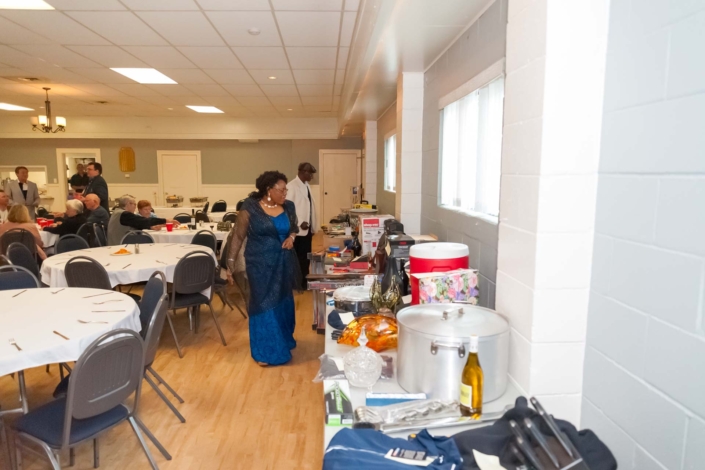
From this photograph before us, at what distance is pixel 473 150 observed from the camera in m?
2.96

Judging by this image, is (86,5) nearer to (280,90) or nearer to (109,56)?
(109,56)

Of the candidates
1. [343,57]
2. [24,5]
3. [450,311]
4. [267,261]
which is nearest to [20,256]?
[24,5]

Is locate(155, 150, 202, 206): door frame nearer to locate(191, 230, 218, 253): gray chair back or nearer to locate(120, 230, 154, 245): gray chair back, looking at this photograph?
locate(120, 230, 154, 245): gray chair back

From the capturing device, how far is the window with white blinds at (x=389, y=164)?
20.8ft

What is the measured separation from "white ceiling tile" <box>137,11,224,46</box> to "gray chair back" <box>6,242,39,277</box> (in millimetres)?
2269

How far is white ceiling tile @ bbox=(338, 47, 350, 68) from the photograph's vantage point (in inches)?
186

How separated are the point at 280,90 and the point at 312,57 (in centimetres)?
206

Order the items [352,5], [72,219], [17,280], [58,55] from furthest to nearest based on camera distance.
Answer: [72,219] → [58,55] → [352,5] → [17,280]

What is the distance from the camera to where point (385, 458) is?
1.18 meters

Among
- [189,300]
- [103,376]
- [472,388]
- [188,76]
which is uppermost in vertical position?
[188,76]

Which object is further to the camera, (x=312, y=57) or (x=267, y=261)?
(x=312, y=57)

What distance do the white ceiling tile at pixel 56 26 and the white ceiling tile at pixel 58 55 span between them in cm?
32

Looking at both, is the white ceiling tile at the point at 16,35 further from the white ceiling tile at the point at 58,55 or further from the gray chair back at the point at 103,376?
the gray chair back at the point at 103,376

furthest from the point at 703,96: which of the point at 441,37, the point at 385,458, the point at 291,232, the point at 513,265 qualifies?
the point at 291,232
